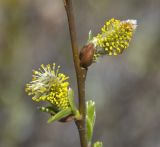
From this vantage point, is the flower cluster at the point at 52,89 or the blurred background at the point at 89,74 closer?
the flower cluster at the point at 52,89

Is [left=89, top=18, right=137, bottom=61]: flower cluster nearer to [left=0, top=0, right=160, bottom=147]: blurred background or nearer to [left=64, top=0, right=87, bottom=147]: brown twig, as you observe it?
[left=64, top=0, right=87, bottom=147]: brown twig

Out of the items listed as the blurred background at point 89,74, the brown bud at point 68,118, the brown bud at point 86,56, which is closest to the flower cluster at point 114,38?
the brown bud at point 86,56

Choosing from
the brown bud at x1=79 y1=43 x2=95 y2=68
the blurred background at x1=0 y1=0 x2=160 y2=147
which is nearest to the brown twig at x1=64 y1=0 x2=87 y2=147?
the brown bud at x1=79 y1=43 x2=95 y2=68

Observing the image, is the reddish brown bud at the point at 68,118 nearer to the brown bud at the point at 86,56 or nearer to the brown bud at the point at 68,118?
the brown bud at the point at 68,118

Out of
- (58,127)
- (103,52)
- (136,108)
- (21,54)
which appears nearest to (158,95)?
(136,108)

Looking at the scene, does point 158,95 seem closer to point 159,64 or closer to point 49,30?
point 159,64

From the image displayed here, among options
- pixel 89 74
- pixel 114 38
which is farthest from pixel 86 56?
pixel 89 74
